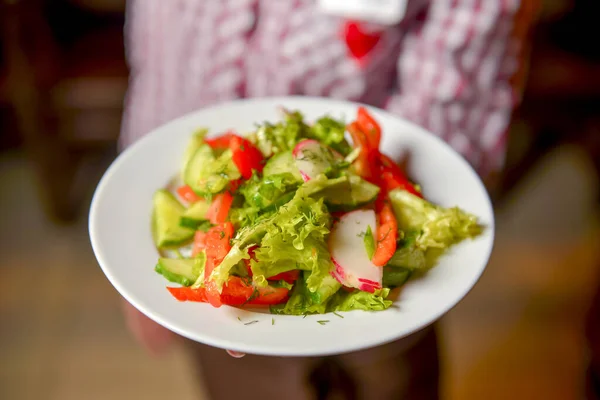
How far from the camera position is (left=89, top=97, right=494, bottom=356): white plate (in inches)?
34.1

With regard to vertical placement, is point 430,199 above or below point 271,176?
below

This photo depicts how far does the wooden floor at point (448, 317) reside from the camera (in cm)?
203

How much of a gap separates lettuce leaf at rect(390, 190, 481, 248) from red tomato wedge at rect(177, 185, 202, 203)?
34 cm

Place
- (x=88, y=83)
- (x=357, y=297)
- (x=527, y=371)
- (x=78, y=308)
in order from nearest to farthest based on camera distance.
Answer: (x=357, y=297)
(x=527, y=371)
(x=78, y=308)
(x=88, y=83)

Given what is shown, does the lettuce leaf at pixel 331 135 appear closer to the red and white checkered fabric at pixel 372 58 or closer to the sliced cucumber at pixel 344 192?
the sliced cucumber at pixel 344 192

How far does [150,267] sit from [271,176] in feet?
0.76

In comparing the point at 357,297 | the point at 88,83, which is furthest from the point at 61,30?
the point at 357,297

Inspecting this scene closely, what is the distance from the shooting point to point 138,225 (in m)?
1.05

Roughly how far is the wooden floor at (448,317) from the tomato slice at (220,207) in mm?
1039

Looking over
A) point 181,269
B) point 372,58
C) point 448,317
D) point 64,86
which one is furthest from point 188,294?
point 64,86

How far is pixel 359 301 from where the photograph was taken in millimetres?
930

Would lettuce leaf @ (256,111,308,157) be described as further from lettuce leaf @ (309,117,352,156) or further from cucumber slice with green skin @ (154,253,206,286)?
cucumber slice with green skin @ (154,253,206,286)

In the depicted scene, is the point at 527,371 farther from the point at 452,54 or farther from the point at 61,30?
the point at 61,30

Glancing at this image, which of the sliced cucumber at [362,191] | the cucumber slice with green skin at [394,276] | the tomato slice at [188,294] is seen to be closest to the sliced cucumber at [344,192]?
the sliced cucumber at [362,191]
